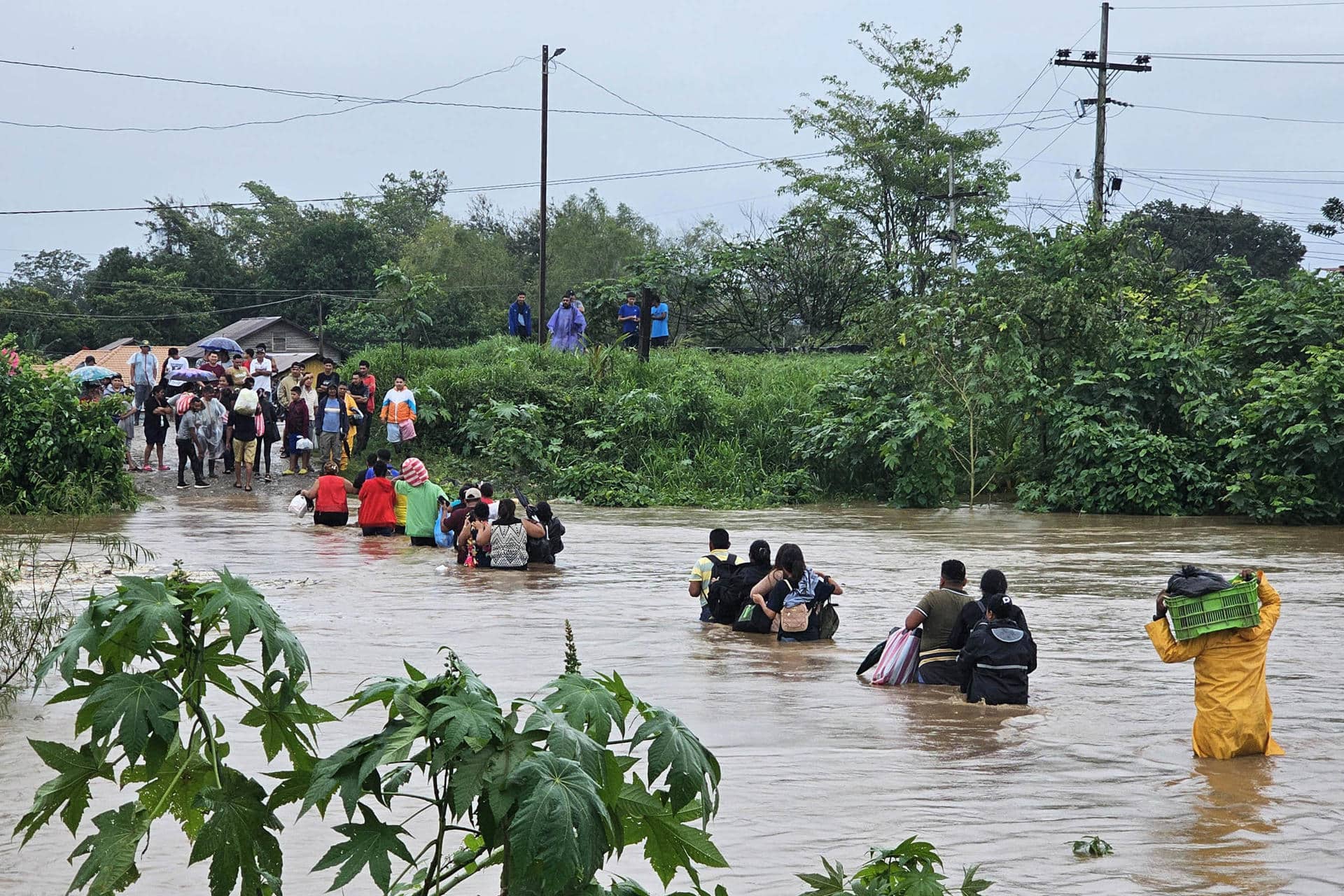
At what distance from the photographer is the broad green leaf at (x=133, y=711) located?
2.87m

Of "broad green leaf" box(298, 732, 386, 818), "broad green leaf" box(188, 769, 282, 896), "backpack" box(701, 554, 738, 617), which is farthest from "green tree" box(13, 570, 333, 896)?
"backpack" box(701, 554, 738, 617)

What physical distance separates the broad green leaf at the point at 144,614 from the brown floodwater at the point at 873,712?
3810 mm

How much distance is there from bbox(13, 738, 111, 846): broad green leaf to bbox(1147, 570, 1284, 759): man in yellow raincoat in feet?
23.4

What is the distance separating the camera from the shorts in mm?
26391

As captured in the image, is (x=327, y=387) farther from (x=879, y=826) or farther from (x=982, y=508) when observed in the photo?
(x=879, y=826)

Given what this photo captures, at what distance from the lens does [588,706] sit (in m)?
2.89

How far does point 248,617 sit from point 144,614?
0.21 metres

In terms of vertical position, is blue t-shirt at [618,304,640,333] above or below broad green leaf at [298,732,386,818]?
above

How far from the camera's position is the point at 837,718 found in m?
9.83

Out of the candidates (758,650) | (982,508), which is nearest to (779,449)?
(982,508)

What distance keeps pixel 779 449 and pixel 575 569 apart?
Answer: 1258 cm

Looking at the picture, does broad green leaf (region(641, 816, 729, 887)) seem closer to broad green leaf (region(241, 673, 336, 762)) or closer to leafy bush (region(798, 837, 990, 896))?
leafy bush (region(798, 837, 990, 896))

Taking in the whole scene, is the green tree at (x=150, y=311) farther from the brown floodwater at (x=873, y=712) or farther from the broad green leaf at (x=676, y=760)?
the broad green leaf at (x=676, y=760)

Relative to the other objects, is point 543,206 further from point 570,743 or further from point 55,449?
point 570,743
